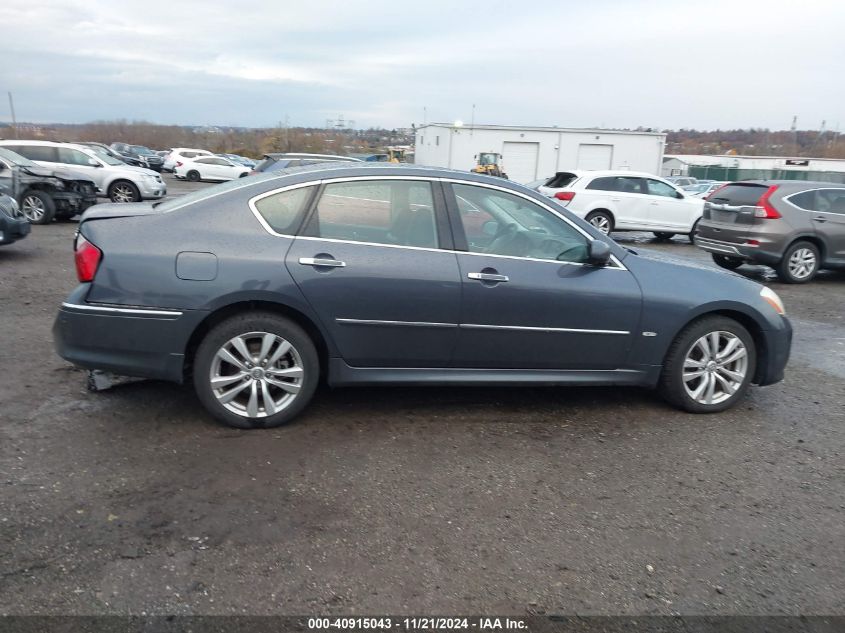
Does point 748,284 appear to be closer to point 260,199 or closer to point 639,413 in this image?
point 639,413

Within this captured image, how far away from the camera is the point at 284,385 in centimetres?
429

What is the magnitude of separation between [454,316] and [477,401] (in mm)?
885

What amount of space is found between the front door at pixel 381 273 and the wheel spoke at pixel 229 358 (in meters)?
0.56

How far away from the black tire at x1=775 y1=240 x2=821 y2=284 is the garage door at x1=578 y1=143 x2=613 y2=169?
3713 centimetres

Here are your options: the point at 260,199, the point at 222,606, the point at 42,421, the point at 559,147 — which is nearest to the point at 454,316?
the point at 260,199

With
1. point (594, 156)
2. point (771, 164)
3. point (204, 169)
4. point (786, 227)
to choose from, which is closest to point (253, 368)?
point (786, 227)

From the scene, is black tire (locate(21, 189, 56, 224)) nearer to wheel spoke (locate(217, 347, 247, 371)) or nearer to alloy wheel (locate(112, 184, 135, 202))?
alloy wheel (locate(112, 184, 135, 202))

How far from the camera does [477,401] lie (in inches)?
197

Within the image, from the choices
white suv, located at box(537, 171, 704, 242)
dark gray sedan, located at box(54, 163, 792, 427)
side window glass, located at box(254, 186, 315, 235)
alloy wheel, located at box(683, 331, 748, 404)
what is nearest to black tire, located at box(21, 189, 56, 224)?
white suv, located at box(537, 171, 704, 242)

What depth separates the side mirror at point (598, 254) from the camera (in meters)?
4.56

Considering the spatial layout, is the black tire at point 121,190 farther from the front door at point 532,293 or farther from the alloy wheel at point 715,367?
the alloy wheel at point 715,367

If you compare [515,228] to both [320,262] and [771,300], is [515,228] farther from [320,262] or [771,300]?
[771,300]

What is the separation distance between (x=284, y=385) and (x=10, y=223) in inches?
311

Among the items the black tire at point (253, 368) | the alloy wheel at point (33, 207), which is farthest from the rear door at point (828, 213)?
the alloy wheel at point (33, 207)
